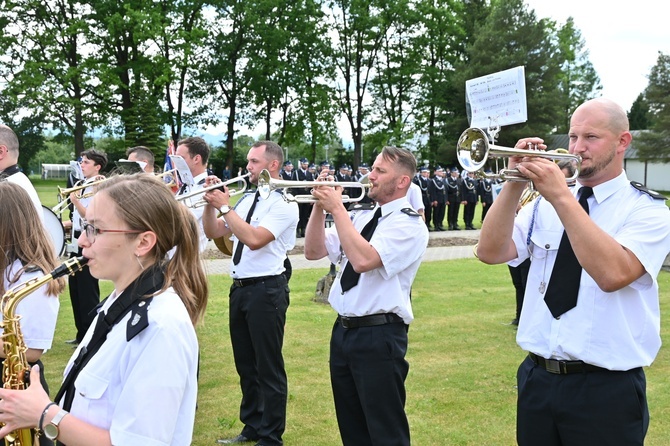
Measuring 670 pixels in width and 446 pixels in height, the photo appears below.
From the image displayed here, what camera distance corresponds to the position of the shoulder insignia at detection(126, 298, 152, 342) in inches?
97.2

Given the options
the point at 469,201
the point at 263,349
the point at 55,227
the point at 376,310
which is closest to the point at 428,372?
the point at 263,349

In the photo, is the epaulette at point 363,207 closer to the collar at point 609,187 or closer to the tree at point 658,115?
the collar at point 609,187

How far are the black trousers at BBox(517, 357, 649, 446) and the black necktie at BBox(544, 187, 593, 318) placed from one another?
0.35 m

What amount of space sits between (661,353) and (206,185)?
629 cm

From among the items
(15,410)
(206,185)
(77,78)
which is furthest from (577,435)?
(77,78)

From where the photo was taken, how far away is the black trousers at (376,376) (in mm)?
4617

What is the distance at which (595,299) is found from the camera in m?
3.41

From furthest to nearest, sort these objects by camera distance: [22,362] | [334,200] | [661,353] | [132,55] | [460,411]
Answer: [132,55] < [661,353] < [460,411] < [334,200] < [22,362]

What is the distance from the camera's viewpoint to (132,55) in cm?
4453

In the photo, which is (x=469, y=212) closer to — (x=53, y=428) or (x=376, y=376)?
(x=376, y=376)

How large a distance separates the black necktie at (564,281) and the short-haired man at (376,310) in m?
1.40

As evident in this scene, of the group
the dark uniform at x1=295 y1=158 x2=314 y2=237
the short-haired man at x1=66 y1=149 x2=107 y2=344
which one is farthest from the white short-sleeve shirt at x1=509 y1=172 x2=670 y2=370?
the dark uniform at x1=295 y1=158 x2=314 y2=237

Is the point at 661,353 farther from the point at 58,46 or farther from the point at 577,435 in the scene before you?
the point at 58,46

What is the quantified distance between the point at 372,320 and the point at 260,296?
1.58 meters
